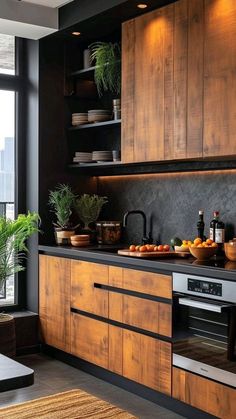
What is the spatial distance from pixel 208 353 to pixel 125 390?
3.13ft

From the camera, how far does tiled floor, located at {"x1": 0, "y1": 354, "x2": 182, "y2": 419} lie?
391 centimetres

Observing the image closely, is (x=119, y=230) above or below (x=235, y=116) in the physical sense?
below

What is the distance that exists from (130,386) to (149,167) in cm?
179

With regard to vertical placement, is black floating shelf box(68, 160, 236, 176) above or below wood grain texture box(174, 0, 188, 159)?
below

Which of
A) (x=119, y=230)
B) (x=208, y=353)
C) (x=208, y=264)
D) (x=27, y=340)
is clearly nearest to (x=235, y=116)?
(x=208, y=264)

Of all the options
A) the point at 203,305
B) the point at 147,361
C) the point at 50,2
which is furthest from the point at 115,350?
the point at 50,2

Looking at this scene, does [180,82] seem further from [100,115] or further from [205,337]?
[205,337]

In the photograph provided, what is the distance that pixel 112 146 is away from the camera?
5527 mm

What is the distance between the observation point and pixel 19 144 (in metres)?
5.54

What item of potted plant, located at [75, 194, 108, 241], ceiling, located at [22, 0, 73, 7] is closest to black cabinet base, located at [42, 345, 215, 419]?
potted plant, located at [75, 194, 108, 241]

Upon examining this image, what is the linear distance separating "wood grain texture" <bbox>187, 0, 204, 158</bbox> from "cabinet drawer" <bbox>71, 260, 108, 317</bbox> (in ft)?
3.65

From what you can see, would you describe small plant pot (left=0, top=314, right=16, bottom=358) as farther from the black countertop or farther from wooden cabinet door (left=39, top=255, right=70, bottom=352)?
the black countertop

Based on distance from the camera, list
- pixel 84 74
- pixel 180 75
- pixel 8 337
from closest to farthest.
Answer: pixel 180 75
pixel 8 337
pixel 84 74

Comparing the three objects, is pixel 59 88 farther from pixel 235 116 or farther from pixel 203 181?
pixel 235 116
